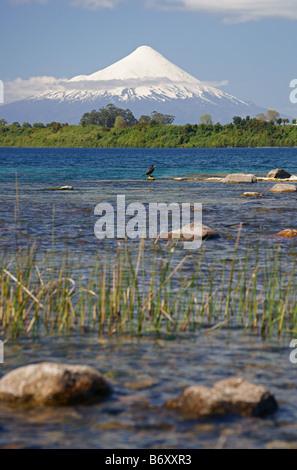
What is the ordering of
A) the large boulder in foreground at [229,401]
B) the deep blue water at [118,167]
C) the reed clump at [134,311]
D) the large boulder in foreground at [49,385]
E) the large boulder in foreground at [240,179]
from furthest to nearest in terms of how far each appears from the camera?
the deep blue water at [118,167] → the large boulder in foreground at [240,179] → the reed clump at [134,311] → the large boulder in foreground at [49,385] → the large boulder in foreground at [229,401]

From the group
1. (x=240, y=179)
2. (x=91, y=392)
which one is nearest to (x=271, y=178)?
(x=240, y=179)

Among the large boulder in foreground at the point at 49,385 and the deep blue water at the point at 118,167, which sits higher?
Result: the deep blue water at the point at 118,167

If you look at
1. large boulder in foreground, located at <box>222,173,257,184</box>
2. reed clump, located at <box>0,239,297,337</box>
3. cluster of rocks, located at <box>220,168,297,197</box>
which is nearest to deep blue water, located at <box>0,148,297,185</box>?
cluster of rocks, located at <box>220,168,297,197</box>

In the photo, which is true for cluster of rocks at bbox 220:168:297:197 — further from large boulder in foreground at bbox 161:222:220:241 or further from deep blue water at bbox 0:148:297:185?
large boulder in foreground at bbox 161:222:220:241

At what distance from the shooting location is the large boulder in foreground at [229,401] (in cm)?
657

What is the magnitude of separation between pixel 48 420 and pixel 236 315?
4522 millimetres

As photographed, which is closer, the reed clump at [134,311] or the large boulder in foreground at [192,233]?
the reed clump at [134,311]

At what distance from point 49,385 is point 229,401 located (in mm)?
1950

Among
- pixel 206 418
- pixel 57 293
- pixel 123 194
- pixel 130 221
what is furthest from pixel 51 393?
pixel 123 194

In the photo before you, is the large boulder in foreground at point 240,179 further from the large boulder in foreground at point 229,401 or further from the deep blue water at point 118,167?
the large boulder in foreground at point 229,401

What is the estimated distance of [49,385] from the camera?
681 centimetres

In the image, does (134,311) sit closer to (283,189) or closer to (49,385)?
(49,385)

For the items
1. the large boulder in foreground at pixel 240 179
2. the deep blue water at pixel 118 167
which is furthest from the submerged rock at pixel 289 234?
the deep blue water at pixel 118 167

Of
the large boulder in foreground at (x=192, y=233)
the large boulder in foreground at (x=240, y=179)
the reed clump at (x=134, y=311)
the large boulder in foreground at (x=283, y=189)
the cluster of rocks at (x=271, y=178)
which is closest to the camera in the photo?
the reed clump at (x=134, y=311)
